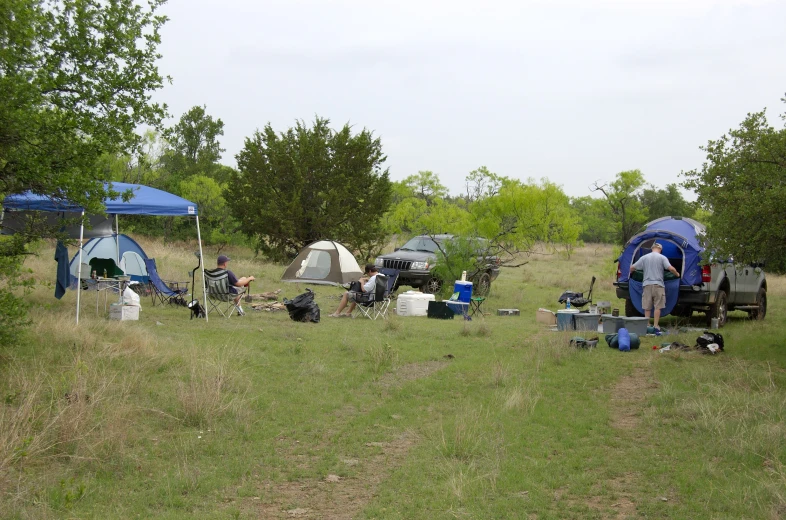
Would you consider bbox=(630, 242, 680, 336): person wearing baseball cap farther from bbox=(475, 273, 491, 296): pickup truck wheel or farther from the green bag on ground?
bbox=(475, 273, 491, 296): pickup truck wheel

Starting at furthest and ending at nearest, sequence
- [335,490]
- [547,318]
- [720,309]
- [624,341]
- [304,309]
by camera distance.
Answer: [547,318] → [720,309] → [304,309] → [624,341] → [335,490]

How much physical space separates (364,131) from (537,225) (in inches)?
506

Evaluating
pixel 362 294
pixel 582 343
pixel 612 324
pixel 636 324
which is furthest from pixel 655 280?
pixel 362 294

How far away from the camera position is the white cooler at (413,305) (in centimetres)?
1481

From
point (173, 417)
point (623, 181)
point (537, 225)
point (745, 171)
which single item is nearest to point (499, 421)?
point (173, 417)

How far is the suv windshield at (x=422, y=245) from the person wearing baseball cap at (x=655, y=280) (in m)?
7.14

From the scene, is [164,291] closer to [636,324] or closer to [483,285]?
[483,285]

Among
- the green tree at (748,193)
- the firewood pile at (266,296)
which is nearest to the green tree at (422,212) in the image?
the firewood pile at (266,296)

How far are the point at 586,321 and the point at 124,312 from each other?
7.51 metres

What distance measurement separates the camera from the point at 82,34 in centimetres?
837

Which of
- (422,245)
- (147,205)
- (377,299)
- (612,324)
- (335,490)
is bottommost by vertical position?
(335,490)

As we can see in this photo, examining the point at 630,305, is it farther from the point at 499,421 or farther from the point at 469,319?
the point at 499,421

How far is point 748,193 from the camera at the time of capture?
869cm

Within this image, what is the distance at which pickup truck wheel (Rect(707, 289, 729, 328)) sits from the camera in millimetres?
13008
